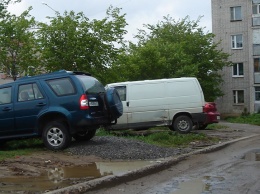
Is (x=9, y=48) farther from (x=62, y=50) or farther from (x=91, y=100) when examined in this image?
(x=91, y=100)

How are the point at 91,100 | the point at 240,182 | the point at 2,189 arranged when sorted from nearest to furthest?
the point at 2,189 < the point at 240,182 < the point at 91,100

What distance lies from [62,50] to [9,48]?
385 cm

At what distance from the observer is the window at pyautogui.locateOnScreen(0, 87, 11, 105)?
1188 cm

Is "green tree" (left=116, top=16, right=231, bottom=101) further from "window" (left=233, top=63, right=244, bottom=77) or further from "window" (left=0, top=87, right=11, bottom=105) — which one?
"window" (left=0, top=87, right=11, bottom=105)

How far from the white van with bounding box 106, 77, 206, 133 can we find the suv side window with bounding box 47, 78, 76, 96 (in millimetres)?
5320

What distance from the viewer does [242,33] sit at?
149 ft

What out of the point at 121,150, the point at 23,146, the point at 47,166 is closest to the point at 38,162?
the point at 47,166

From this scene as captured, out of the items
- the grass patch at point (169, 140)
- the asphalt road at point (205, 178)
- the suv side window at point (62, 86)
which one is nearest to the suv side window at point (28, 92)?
the suv side window at point (62, 86)

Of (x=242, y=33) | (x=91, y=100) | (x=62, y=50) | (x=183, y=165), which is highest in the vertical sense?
(x=242, y=33)

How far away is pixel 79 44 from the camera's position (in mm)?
19766

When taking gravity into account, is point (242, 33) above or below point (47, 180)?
above

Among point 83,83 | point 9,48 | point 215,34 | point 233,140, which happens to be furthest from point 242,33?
point 83,83

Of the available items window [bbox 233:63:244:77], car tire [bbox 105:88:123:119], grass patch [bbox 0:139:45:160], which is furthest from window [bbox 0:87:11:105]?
window [bbox 233:63:244:77]

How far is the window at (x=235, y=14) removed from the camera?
151 ft
